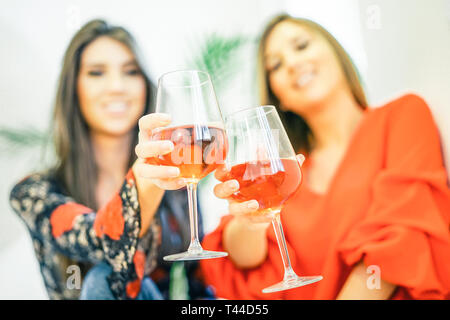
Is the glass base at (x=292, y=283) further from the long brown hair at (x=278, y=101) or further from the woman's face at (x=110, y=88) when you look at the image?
the woman's face at (x=110, y=88)

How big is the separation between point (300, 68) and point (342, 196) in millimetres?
416

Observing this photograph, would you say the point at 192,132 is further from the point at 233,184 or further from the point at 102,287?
the point at 102,287

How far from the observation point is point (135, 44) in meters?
1.44

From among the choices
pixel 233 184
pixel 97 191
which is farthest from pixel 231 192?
pixel 97 191

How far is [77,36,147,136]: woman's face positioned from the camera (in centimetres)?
144

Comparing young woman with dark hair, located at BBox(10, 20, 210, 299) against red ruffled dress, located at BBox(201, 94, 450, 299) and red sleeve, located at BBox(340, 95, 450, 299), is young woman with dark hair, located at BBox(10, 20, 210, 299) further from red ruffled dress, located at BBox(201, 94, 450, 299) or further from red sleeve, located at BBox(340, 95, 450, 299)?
red sleeve, located at BBox(340, 95, 450, 299)

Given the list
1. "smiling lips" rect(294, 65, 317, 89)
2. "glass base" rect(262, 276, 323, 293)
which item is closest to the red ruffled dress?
"smiling lips" rect(294, 65, 317, 89)

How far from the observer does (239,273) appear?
4.25 feet

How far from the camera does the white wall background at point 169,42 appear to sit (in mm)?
1232

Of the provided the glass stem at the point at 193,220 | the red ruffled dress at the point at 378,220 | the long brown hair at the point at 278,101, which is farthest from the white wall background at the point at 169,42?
the glass stem at the point at 193,220

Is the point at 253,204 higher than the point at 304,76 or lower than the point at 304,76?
lower

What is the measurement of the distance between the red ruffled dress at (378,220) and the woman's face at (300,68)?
163mm

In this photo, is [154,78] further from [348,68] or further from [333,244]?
[333,244]

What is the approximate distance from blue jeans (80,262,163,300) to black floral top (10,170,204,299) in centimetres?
2
